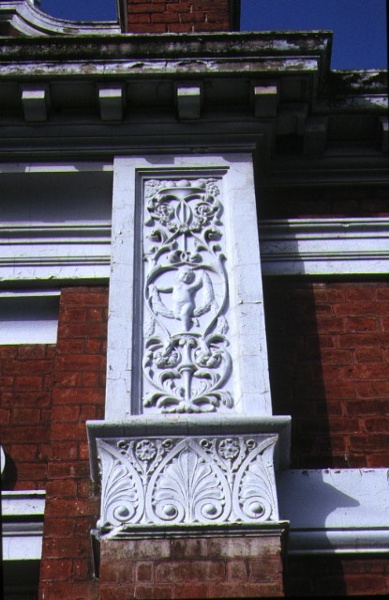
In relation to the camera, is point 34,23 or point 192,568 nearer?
point 192,568

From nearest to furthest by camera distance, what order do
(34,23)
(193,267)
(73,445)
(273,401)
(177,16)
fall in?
1. (73,445)
2. (273,401)
3. (193,267)
4. (177,16)
5. (34,23)

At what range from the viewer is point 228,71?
659cm

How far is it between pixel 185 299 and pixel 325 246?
115cm

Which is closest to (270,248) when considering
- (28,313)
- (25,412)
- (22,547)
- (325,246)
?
(325,246)

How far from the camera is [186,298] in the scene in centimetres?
581

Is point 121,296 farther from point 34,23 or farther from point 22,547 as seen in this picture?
point 34,23

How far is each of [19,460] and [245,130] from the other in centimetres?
249

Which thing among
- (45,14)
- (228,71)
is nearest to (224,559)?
(228,71)

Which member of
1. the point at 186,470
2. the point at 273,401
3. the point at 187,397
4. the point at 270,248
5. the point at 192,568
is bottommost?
the point at 192,568

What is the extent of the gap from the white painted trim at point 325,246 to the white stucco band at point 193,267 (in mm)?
351

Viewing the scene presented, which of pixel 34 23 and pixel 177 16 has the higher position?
pixel 34 23

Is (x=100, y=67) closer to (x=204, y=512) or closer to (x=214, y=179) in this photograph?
(x=214, y=179)

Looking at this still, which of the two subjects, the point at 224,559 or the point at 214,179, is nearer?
the point at 224,559

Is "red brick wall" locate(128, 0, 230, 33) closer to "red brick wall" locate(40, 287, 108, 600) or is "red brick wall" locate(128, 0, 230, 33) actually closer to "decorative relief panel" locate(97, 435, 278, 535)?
"red brick wall" locate(40, 287, 108, 600)
